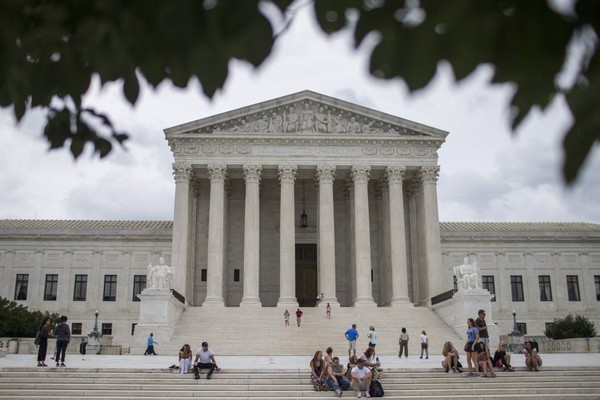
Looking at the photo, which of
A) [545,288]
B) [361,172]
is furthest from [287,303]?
[545,288]

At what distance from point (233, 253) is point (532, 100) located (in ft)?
165

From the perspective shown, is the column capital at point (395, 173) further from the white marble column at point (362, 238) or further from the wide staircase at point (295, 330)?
the wide staircase at point (295, 330)

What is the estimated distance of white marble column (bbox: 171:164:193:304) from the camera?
45.0 meters

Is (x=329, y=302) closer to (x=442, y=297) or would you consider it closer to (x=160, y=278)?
(x=442, y=297)

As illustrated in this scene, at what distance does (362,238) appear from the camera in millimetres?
45781

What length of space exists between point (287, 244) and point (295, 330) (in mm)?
8003

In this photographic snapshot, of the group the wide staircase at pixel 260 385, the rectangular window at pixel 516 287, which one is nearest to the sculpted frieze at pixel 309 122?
the rectangular window at pixel 516 287

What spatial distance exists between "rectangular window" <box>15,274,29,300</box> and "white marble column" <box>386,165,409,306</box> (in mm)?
29330

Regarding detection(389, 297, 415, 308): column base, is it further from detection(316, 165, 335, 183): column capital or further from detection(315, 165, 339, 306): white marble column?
detection(316, 165, 335, 183): column capital

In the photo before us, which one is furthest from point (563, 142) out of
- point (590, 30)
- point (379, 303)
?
point (379, 303)

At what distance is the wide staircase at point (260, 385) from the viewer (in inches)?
715

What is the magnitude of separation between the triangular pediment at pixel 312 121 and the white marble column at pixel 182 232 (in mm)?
3230

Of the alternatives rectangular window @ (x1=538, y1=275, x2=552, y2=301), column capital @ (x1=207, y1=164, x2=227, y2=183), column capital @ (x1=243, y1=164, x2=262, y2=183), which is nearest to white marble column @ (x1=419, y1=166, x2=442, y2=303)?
column capital @ (x1=243, y1=164, x2=262, y2=183)

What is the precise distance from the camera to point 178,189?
4644cm
